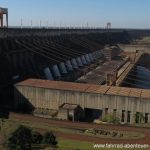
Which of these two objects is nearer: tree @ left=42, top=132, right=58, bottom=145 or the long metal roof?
tree @ left=42, top=132, right=58, bottom=145

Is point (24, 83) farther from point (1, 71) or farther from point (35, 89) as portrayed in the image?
point (1, 71)

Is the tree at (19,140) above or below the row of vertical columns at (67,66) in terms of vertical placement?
below

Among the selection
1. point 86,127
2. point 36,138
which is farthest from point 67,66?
point 36,138

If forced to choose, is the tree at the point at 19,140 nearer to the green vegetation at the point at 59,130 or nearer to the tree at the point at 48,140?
the green vegetation at the point at 59,130

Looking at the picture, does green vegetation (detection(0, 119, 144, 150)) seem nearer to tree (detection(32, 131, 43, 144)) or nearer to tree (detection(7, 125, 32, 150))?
tree (detection(32, 131, 43, 144))

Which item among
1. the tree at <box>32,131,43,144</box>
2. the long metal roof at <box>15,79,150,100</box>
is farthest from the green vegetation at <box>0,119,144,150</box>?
the long metal roof at <box>15,79,150,100</box>

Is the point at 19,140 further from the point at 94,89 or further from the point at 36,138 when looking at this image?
the point at 94,89

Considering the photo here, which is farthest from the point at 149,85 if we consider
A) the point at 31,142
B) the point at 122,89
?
the point at 31,142

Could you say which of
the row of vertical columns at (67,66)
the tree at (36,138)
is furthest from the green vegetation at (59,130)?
the row of vertical columns at (67,66)
